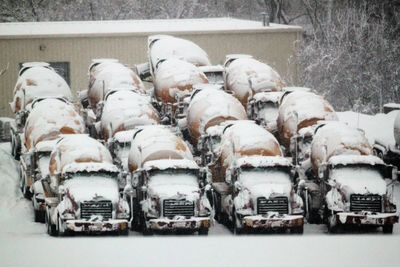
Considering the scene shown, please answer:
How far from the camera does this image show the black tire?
26.2 meters

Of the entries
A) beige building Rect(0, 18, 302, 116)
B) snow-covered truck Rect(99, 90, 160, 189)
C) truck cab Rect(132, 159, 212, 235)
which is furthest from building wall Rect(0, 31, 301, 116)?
truck cab Rect(132, 159, 212, 235)

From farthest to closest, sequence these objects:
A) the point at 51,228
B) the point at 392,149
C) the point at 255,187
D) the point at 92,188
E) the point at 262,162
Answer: the point at 392,149, the point at 262,162, the point at 255,187, the point at 51,228, the point at 92,188

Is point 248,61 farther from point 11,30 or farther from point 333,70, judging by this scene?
point 333,70

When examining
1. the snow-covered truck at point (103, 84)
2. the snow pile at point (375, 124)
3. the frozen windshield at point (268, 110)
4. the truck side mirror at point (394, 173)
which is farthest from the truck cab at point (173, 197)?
the snow pile at point (375, 124)

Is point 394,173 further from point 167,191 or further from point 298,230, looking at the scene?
point 167,191

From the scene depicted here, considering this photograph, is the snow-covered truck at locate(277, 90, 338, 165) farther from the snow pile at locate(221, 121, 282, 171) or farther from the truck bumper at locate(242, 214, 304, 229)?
the truck bumper at locate(242, 214, 304, 229)

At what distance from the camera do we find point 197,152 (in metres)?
30.7

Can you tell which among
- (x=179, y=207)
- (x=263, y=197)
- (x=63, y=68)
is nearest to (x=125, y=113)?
(x=179, y=207)

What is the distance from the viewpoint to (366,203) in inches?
973

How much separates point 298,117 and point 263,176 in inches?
216

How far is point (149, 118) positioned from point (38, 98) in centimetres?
376

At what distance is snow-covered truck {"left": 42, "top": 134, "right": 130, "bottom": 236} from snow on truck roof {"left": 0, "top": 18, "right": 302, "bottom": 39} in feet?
50.3

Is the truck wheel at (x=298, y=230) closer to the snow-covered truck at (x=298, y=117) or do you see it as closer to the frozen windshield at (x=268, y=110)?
the snow-covered truck at (x=298, y=117)

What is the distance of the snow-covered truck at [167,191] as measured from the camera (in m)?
23.8
